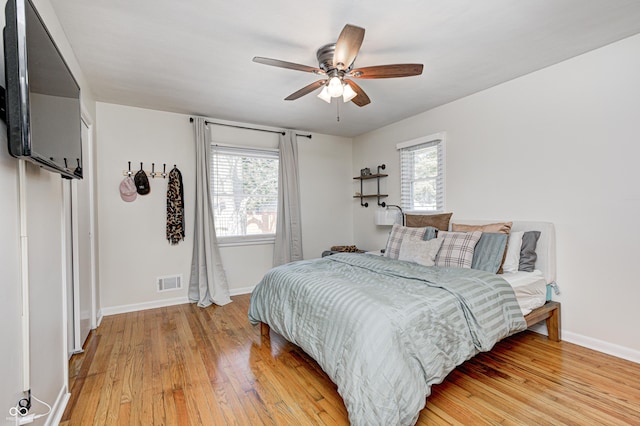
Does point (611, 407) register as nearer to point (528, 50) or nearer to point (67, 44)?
point (528, 50)

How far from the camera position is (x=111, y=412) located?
181cm

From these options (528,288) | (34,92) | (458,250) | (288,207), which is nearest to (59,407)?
(34,92)

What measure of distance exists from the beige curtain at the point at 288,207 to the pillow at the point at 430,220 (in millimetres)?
1723

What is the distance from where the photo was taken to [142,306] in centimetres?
372

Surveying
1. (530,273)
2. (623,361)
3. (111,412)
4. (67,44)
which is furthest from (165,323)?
(623,361)

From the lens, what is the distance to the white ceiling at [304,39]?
1.93 m

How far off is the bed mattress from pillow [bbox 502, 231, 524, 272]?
62 mm

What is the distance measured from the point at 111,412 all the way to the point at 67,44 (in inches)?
103

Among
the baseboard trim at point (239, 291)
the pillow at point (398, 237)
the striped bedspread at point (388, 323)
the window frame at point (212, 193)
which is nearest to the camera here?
the striped bedspread at point (388, 323)

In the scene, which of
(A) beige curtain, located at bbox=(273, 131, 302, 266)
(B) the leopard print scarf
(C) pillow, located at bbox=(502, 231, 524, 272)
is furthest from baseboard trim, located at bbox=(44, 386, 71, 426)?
(C) pillow, located at bbox=(502, 231, 524, 272)

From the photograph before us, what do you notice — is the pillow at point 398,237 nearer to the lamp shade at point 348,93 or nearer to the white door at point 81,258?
the lamp shade at point 348,93

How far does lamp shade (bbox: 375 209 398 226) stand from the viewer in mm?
4332

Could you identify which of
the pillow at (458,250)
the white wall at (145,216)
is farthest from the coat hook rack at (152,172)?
the pillow at (458,250)

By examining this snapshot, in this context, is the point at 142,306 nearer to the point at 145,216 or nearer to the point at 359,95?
the point at 145,216
